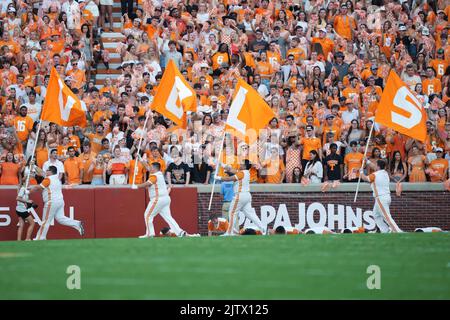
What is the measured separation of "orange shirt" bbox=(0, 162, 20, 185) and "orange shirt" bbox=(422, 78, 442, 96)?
9.41 meters

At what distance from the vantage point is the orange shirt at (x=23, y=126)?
24312 mm

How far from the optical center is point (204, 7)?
27.2 meters

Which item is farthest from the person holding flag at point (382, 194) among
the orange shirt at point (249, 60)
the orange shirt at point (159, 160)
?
the orange shirt at point (249, 60)

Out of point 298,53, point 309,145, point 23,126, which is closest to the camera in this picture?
point 309,145

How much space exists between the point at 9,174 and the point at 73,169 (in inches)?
52.6

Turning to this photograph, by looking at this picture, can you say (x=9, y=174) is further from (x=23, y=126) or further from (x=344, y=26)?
(x=344, y=26)

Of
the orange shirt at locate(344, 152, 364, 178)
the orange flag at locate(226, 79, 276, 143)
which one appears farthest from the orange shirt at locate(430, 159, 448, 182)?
the orange flag at locate(226, 79, 276, 143)

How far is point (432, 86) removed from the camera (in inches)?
1016

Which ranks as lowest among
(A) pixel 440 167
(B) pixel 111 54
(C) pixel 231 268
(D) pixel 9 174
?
(C) pixel 231 268

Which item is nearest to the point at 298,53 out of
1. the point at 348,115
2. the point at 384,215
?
the point at 348,115

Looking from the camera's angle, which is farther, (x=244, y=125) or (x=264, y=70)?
(x=264, y=70)

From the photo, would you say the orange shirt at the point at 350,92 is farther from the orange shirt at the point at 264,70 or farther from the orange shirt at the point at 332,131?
the orange shirt at the point at 264,70

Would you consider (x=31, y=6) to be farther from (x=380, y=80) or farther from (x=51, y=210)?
(x=380, y=80)

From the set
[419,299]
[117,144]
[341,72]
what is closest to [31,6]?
[117,144]
